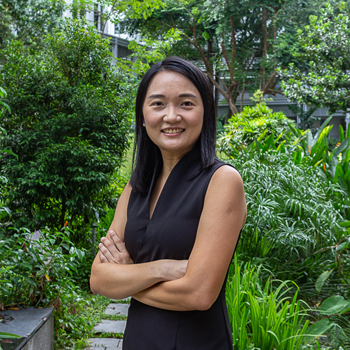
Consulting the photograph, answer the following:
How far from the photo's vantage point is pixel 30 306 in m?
2.67

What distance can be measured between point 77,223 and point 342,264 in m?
3.21

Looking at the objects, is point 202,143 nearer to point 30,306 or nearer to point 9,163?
point 30,306

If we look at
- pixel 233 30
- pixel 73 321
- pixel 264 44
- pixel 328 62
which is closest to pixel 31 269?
pixel 73 321

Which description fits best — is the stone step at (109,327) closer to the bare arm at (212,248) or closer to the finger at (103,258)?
the finger at (103,258)

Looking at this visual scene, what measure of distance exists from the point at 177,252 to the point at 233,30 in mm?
19252

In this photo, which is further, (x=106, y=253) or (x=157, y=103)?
(x=106, y=253)

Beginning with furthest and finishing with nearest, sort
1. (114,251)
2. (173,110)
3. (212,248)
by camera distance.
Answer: (114,251)
(173,110)
(212,248)

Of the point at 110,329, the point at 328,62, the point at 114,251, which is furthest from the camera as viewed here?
the point at 328,62

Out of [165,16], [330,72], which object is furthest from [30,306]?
[165,16]

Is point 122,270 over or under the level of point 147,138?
under

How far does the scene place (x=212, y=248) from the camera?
121 centimetres

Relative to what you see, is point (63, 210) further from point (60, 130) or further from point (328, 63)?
point (328, 63)

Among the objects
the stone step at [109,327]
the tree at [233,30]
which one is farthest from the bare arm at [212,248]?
the tree at [233,30]

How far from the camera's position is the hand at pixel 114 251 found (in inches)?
58.6
